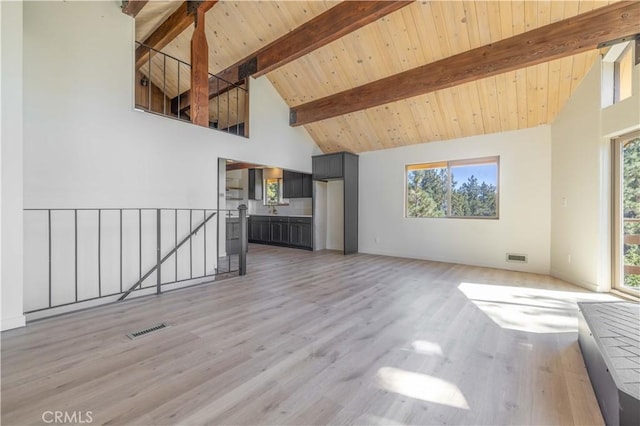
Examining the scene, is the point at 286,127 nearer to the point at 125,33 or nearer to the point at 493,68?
the point at 125,33

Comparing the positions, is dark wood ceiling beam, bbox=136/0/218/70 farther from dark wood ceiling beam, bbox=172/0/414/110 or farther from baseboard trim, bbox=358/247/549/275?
baseboard trim, bbox=358/247/549/275

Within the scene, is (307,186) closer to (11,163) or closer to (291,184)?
(291,184)

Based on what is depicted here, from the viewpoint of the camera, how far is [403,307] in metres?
2.84

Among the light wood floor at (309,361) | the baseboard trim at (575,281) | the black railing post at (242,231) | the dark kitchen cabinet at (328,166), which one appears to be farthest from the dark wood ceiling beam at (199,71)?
the baseboard trim at (575,281)

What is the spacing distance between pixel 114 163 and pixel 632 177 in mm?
6195

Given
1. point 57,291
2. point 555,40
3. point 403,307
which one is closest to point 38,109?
point 57,291

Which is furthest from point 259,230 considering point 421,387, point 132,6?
point 421,387

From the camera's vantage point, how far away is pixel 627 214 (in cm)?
331

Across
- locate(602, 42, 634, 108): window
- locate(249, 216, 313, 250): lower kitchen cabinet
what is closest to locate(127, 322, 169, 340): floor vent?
locate(249, 216, 313, 250): lower kitchen cabinet

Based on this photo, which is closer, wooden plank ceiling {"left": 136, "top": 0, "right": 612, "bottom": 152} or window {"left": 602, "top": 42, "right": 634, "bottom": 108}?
window {"left": 602, "top": 42, "right": 634, "bottom": 108}

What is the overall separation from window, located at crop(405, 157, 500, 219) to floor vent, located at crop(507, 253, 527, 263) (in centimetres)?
71

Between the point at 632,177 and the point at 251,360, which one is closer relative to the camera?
the point at 251,360

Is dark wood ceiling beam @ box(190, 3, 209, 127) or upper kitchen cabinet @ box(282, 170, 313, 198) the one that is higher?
dark wood ceiling beam @ box(190, 3, 209, 127)

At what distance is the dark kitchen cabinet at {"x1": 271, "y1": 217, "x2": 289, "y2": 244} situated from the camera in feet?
23.7
